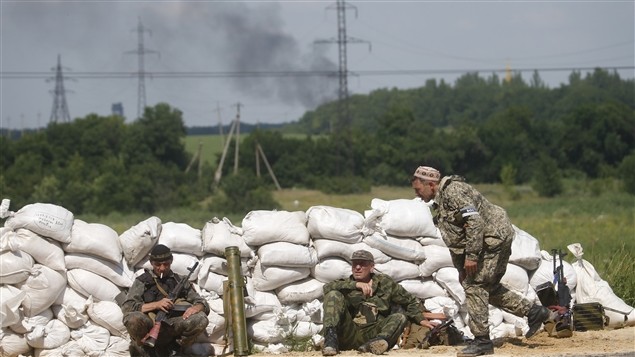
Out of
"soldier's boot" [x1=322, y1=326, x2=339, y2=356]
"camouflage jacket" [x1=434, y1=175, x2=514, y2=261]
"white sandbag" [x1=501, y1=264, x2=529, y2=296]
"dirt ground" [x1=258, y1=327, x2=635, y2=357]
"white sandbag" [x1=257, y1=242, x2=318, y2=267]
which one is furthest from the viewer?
"white sandbag" [x1=501, y1=264, x2=529, y2=296]

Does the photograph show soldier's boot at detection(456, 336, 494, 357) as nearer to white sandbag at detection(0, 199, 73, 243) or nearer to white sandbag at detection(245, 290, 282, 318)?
white sandbag at detection(245, 290, 282, 318)

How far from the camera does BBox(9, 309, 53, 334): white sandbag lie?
9.94 meters

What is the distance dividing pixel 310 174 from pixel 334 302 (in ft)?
222

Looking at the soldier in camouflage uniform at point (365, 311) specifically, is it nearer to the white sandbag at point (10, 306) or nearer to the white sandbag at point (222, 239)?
the white sandbag at point (222, 239)

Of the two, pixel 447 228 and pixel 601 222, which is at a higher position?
pixel 447 228

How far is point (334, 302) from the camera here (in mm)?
10031

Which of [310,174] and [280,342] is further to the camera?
[310,174]

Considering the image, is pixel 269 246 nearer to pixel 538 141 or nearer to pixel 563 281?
pixel 563 281

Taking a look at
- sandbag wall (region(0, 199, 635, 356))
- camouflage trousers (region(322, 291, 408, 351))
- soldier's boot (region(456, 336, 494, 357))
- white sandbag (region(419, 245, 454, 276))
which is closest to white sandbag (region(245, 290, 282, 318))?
sandbag wall (region(0, 199, 635, 356))

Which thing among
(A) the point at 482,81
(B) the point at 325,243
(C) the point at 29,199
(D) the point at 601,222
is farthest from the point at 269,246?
(A) the point at 482,81

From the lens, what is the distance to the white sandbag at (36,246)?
10.1 m

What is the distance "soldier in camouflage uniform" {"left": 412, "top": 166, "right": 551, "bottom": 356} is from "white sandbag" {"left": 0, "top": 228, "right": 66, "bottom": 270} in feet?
10.3

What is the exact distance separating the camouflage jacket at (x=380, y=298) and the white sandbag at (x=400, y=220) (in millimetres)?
567

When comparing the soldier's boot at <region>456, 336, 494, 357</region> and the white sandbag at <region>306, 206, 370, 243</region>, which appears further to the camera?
the white sandbag at <region>306, 206, 370, 243</region>
